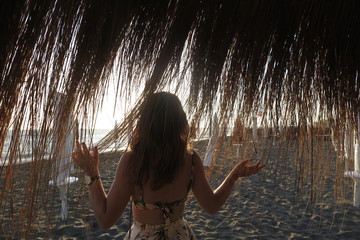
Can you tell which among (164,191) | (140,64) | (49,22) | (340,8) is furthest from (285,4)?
(164,191)

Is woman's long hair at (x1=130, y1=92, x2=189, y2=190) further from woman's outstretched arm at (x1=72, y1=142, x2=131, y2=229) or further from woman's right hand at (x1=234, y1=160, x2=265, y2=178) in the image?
woman's right hand at (x1=234, y1=160, x2=265, y2=178)

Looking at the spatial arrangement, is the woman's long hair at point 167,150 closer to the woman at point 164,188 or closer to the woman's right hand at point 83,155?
the woman at point 164,188

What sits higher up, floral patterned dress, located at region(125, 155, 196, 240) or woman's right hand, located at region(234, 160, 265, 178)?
woman's right hand, located at region(234, 160, 265, 178)

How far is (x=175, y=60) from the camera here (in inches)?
28.2

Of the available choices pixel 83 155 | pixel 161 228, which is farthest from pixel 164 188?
pixel 83 155

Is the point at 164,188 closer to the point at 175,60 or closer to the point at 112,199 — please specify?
the point at 112,199

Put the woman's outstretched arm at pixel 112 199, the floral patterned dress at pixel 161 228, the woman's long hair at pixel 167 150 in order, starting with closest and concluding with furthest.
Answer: the woman's long hair at pixel 167 150
the woman's outstretched arm at pixel 112 199
the floral patterned dress at pixel 161 228

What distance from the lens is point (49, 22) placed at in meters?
0.61

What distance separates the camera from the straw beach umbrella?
61cm

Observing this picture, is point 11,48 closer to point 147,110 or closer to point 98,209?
point 147,110

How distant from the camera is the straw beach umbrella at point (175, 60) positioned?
24.2 inches

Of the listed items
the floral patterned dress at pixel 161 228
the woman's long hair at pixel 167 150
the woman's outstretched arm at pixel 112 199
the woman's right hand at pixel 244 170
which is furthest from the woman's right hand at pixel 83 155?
the woman's right hand at pixel 244 170

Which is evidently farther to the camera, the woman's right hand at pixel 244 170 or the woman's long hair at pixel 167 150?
the woman's right hand at pixel 244 170

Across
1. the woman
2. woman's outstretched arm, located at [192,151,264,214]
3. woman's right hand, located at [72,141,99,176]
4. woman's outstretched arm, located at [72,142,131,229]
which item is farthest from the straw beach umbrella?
woman's outstretched arm, located at [192,151,264,214]
